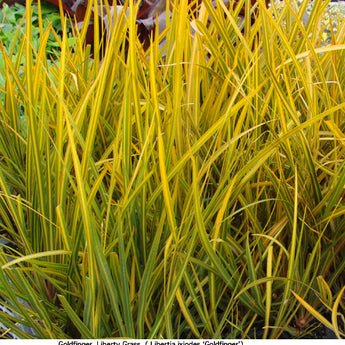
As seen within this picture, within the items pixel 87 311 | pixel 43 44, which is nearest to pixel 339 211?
pixel 87 311

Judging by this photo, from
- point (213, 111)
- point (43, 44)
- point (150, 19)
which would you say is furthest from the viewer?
point (150, 19)

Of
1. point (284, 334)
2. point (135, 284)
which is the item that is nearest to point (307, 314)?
point (284, 334)

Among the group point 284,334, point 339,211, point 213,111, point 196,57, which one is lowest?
point 284,334

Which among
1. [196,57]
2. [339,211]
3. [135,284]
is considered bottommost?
[135,284]

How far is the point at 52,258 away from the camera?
644 millimetres

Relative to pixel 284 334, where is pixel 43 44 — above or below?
above

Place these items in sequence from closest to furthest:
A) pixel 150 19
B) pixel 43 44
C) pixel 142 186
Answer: pixel 142 186
pixel 43 44
pixel 150 19

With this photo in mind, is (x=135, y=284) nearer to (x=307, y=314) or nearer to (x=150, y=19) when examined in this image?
(x=307, y=314)

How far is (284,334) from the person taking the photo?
697mm

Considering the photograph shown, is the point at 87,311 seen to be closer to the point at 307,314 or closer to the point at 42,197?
the point at 42,197

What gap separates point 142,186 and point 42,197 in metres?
0.19

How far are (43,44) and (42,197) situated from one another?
266 millimetres

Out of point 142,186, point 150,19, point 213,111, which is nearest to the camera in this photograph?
point 142,186

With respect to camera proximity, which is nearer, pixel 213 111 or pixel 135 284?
pixel 135 284
